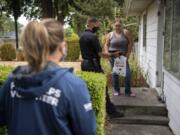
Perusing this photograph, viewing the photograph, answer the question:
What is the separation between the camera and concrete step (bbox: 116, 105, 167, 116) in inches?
295

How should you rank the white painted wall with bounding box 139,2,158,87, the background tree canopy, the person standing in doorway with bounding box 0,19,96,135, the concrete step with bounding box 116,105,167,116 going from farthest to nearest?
the background tree canopy → the white painted wall with bounding box 139,2,158,87 → the concrete step with bounding box 116,105,167,116 → the person standing in doorway with bounding box 0,19,96,135

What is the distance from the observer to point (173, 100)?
22.1 feet

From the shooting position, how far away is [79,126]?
2.09m

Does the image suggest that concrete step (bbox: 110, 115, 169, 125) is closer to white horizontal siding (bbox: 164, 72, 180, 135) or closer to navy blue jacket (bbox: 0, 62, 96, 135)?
white horizontal siding (bbox: 164, 72, 180, 135)

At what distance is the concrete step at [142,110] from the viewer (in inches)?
295

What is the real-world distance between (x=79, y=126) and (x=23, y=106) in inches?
12.3

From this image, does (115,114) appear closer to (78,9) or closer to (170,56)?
(170,56)

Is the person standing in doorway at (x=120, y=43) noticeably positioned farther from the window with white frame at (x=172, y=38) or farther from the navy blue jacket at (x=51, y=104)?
the navy blue jacket at (x=51, y=104)

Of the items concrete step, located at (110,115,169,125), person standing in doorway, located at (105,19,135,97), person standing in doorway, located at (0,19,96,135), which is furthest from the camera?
person standing in doorway, located at (105,19,135,97)

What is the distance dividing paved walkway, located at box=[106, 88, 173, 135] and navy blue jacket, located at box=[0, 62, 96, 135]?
184 inches

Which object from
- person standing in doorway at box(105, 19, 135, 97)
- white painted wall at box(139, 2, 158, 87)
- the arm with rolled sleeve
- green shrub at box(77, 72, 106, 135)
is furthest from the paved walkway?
the arm with rolled sleeve

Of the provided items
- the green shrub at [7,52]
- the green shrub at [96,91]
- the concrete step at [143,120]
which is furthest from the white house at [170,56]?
the green shrub at [7,52]

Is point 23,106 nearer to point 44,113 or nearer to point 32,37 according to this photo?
point 44,113

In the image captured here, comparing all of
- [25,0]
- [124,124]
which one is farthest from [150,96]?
[25,0]
